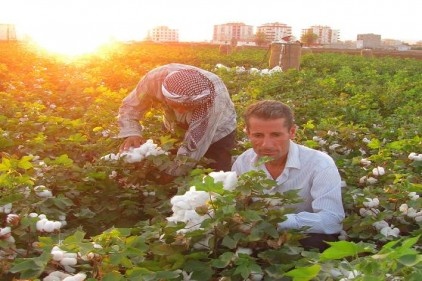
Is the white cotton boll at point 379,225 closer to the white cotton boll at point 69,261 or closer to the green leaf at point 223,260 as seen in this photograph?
the green leaf at point 223,260

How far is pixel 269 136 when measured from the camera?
11.4 ft

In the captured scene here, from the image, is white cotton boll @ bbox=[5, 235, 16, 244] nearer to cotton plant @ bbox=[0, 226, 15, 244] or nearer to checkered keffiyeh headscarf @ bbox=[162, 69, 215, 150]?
cotton plant @ bbox=[0, 226, 15, 244]

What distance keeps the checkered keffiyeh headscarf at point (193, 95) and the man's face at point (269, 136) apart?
79 centimetres

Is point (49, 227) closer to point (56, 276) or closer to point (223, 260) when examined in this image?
point (56, 276)

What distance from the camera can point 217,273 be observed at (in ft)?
8.52

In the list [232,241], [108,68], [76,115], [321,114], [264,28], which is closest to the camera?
[232,241]

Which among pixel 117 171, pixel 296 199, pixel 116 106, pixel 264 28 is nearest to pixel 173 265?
pixel 296 199

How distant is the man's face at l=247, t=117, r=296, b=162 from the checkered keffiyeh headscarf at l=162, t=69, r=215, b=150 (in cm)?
79

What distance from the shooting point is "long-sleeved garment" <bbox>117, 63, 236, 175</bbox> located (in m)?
4.35

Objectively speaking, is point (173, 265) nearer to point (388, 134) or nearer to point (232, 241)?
point (232, 241)

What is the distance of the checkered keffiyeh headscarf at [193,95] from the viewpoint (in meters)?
4.24

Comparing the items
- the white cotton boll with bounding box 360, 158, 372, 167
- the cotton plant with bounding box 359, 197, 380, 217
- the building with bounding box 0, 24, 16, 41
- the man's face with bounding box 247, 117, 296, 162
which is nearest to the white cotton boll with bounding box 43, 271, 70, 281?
the man's face with bounding box 247, 117, 296, 162

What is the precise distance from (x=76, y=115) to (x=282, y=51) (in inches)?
409

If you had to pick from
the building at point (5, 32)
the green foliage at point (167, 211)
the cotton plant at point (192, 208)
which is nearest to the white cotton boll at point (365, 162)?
the green foliage at point (167, 211)
